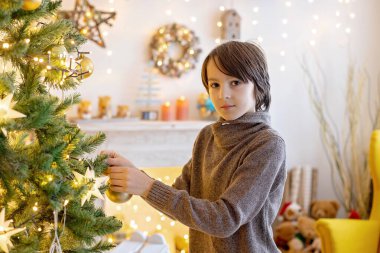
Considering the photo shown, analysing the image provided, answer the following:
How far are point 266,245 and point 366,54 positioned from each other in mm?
2846

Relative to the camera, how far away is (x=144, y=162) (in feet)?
11.2

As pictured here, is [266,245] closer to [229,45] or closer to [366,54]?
[229,45]

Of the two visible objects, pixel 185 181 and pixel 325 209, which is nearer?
pixel 185 181

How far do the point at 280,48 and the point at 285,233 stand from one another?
1.23 meters

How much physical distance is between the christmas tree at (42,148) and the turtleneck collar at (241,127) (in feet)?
1.25

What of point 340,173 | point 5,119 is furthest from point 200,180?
point 340,173

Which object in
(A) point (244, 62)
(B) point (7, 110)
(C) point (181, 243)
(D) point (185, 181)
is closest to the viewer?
(B) point (7, 110)

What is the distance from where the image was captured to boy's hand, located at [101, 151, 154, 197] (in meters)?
1.32

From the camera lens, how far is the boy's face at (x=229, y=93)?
145 centimetres

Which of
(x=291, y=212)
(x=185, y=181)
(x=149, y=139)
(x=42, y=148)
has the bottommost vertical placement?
(x=291, y=212)

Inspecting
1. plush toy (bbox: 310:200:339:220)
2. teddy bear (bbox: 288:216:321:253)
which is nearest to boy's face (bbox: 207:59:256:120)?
teddy bear (bbox: 288:216:321:253)

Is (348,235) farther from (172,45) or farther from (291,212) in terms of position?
(172,45)

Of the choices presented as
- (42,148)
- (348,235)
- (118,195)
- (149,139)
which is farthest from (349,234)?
(42,148)

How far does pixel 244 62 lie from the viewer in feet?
4.74
